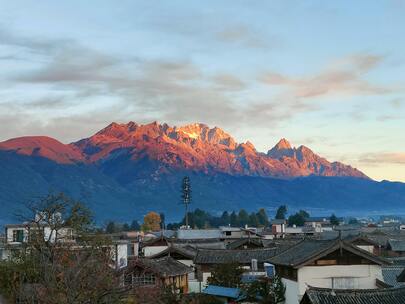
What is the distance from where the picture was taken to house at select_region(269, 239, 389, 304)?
137ft

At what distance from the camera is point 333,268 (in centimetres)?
4209

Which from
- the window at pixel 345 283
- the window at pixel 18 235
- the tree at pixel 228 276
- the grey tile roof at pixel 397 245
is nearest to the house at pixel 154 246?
the window at pixel 18 235

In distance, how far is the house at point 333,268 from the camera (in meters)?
41.6

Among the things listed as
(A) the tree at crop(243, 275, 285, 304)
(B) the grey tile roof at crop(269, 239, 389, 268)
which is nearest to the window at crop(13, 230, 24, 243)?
(A) the tree at crop(243, 275, 285, 304)

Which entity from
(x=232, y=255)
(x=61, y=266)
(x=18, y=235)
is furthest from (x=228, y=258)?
(x=61, y=266)

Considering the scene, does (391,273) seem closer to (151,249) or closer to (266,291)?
(266,291)

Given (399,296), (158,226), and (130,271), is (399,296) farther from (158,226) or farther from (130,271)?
(158,226)

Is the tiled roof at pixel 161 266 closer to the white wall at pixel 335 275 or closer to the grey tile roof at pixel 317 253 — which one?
Answer: the grey tile roof at pixel 317 253

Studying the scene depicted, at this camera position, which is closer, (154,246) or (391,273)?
(391,273)

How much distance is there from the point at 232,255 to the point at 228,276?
528 inches

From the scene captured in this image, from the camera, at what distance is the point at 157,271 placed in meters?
51.5

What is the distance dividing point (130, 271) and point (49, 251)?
82.8ft

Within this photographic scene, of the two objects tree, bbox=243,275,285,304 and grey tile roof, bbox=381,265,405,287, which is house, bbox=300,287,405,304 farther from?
grey tile roof, bbox=381,265,405,287

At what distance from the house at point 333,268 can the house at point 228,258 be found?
743 inches
